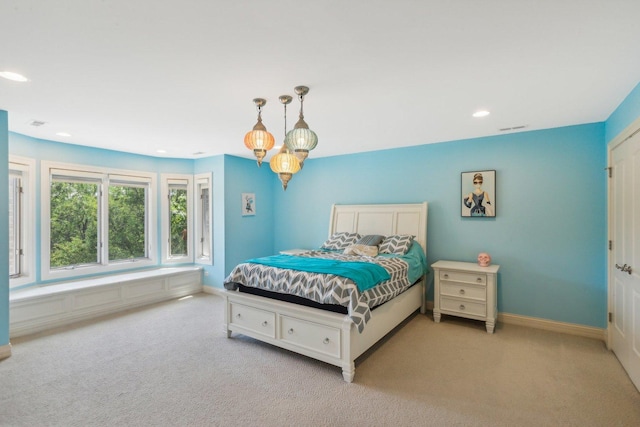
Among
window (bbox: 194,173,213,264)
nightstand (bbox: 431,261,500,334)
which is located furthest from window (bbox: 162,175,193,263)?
Answer: nightstand (bbox: 431,261,500,334)

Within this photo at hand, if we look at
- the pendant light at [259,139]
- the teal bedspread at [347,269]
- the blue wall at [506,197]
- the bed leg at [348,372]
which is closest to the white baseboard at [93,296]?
the blue wall at [506,197]

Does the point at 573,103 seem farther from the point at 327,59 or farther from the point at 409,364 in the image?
the point at 409,364

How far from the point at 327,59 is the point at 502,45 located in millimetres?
1070

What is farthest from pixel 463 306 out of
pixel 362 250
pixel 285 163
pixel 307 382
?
pixel 285 163

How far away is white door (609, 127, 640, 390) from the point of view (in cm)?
248

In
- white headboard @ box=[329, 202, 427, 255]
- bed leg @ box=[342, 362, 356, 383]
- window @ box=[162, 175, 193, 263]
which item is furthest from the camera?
window @ box=[162, 175, 193, 263]

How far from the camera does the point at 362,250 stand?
13.7 feet

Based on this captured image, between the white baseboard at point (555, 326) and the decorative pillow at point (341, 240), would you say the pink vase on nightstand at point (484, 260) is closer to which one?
the white baseboard at point (555, 326)

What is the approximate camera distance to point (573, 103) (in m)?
2.86

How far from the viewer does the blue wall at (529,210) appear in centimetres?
346

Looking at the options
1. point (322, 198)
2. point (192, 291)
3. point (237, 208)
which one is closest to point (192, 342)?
point (192, 291)

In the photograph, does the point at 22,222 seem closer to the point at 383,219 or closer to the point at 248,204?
the point at 248,204

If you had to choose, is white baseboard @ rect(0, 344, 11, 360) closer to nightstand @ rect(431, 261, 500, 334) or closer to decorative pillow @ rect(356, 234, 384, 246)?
decorative pillow @ rect(356, 234, 384, 246)

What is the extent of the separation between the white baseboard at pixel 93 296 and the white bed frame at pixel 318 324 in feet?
6.62
